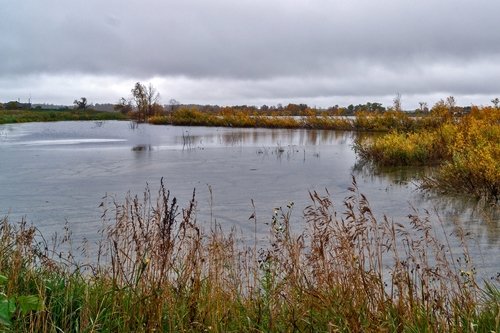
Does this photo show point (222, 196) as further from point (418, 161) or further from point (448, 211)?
point (418, 161)

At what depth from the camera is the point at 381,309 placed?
9.50ft

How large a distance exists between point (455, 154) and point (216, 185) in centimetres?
500

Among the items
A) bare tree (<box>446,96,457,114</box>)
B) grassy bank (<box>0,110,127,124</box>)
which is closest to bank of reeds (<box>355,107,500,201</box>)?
bare tree (<box>446,96,457,114</box>)

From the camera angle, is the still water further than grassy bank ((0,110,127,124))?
No

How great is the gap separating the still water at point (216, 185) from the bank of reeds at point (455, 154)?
0.58 meters

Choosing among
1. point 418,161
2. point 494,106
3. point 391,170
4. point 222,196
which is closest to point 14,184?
point 222,196

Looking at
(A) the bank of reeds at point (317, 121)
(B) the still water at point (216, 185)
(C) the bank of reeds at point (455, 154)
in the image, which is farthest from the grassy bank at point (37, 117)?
(C) the bank of reeds at point (455, 154)

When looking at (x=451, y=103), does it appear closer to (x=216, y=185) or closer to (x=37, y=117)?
(x=216, y=185)

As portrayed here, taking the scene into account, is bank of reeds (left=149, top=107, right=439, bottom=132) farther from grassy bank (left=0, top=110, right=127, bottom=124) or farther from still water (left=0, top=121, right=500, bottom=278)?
grassy bank (left=0, top=110, right=127, bottom=124)

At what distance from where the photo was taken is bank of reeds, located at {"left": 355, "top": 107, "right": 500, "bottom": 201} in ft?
28.6

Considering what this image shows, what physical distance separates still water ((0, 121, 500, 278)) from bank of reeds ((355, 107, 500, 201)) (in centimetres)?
58

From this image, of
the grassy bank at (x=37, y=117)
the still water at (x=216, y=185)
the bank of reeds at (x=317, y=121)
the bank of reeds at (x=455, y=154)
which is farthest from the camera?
the grassy bank at (x=37, y=117)

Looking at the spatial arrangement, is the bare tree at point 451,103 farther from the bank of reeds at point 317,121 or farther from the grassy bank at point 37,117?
the grassy bank at point 37,117

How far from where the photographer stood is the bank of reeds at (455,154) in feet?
28.6
